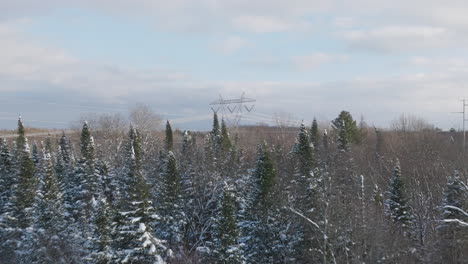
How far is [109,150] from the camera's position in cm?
6344

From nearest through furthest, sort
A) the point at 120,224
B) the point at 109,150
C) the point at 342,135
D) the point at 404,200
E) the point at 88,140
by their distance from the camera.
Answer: the point at 120,224 < the point at 404,200 < the point at 88,140 < the point at 342,135 < the point at 109,150

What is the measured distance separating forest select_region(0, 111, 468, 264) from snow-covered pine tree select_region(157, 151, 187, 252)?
0.27ft

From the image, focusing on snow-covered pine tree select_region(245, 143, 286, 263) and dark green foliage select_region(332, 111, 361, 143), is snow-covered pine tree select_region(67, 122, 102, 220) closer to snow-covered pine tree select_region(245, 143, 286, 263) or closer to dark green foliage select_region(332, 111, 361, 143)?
snow-covered pine tree select_region(245, 143, 286, 263)

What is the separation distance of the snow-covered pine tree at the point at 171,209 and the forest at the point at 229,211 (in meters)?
0.08

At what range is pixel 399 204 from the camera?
34.2 metres

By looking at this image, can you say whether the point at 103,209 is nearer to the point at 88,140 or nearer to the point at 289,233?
the point at 289,233

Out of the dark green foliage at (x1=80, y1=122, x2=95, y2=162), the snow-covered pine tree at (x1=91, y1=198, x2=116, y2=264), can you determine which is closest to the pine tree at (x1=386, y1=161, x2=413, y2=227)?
the snow-covered pine tree at (x1=91, y1=198, x2=116, y2=264)

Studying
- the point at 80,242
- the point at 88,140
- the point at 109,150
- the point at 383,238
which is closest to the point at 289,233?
the point at 383,238

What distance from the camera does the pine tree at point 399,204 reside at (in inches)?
1334

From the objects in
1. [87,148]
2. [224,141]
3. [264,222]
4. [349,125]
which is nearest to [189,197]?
[264,222]

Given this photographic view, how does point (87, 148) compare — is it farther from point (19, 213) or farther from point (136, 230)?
point (136, 230)

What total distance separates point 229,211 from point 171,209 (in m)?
7.77

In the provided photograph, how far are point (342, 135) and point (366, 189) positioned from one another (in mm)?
13764

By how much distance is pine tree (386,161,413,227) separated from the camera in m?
33.9
